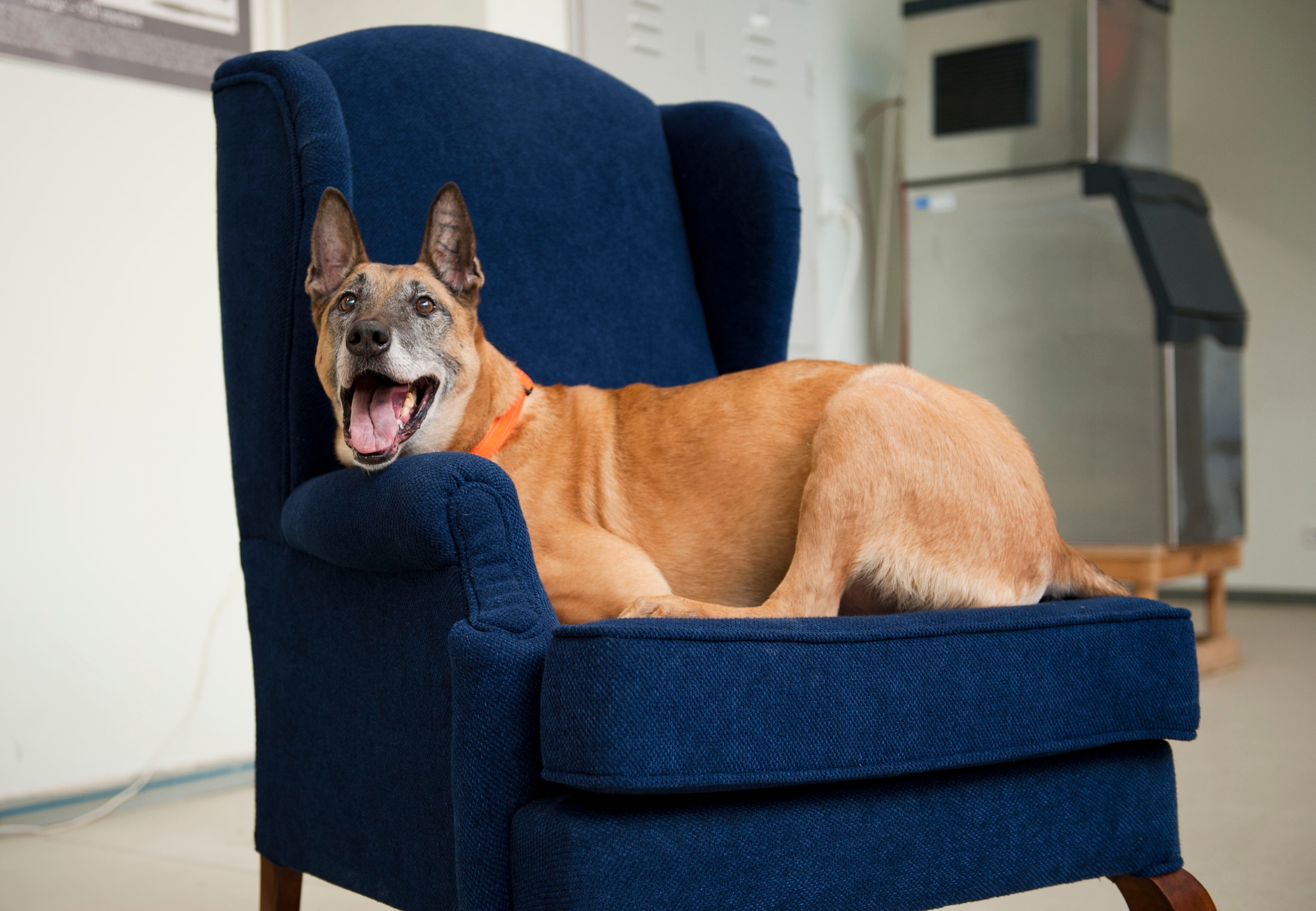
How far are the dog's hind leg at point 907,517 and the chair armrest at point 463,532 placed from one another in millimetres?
363

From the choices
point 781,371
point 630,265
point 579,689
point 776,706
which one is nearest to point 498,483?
point 579,689

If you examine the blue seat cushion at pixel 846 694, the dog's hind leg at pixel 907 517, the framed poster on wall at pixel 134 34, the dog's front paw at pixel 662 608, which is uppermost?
the framed poster on wall at pixel 134 34

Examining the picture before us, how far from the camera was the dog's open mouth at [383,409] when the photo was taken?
5.55 ft

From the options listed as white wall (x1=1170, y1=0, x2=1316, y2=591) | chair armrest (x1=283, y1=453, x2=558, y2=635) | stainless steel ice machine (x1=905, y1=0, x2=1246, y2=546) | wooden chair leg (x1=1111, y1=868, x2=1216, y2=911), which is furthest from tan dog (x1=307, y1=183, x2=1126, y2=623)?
white wall (x1=1170, y1=0, x2=1316, y2=591)

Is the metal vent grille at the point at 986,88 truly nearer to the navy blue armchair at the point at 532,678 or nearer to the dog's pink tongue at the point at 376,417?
the navy blue armchair at the point at 532,678

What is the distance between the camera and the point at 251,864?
2.67 m

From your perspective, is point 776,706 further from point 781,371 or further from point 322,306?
point 322,306

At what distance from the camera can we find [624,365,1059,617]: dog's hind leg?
67.0 inches

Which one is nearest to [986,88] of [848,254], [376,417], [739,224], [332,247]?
[848,254]

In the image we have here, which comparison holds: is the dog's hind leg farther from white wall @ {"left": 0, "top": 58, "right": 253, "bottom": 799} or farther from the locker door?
the locker door

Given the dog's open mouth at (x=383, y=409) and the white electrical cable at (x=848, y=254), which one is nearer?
the dog's open mouth at (x=383, y=409)

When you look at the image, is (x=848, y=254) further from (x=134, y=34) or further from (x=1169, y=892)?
(x=1169, y=892)

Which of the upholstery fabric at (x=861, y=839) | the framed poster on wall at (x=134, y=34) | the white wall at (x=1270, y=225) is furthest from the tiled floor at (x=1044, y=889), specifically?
the white wall at (x=1270, y=225)

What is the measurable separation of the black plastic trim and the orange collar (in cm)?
348
